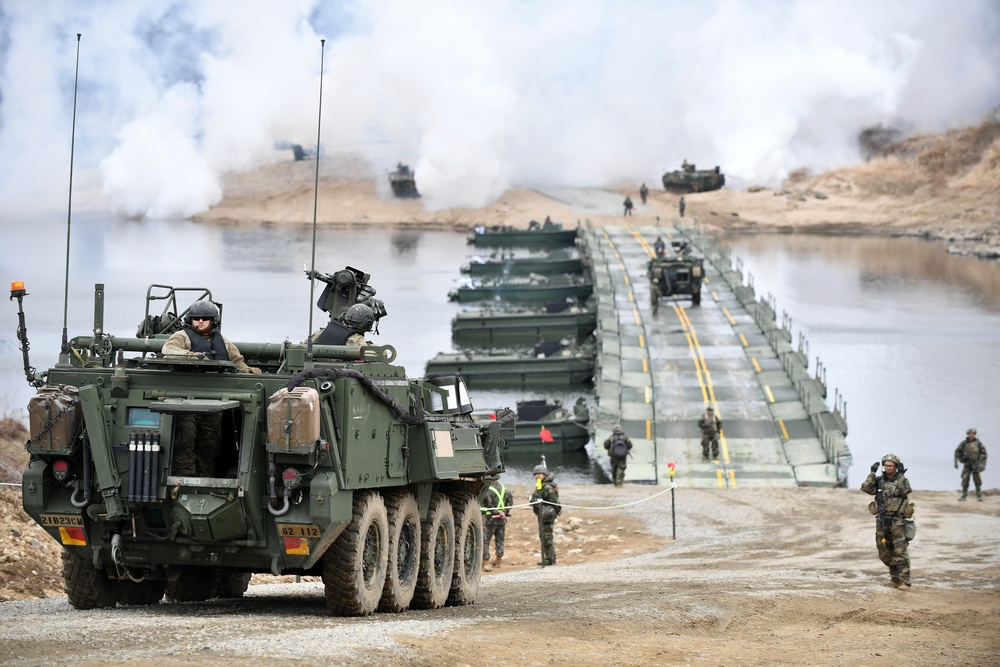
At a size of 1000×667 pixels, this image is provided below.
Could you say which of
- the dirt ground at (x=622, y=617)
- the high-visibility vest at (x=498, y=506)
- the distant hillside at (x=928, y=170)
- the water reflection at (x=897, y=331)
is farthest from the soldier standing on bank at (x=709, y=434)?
the distant hillside at (x=928, y=170)

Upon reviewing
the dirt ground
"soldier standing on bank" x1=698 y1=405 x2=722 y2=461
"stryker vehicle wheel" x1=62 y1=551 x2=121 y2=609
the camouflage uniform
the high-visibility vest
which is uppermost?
"soldier standing on bank" x1=698 y1=405 x2=722 y2=461

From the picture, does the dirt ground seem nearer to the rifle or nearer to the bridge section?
the rifle

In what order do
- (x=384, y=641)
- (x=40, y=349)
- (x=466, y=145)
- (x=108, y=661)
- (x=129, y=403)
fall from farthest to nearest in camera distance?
1. (x=466, y=145)
2. (x=40, y=349)
3. (x=129, y=403)
4. (x=384, y=641)
5. (x=108, y=661)

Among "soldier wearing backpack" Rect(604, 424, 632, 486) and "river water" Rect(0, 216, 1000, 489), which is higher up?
"river water" Rect(0, 216, 1000, 489)

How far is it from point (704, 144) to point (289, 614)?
11574 cm

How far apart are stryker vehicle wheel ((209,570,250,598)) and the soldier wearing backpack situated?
720 inches

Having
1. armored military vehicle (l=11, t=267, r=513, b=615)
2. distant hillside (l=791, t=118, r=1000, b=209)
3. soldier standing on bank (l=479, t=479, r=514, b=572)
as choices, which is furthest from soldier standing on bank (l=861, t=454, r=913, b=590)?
distant hillside (l=791, t=118, r=1000, b=209)

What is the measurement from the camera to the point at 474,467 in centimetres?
1753

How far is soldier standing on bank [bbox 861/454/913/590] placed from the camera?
18766 millimetres

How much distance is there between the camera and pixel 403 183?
11419 centimetres

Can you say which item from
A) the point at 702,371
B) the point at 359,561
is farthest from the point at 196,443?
the point at 702,371

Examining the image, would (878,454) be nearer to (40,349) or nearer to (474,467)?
(40,349)

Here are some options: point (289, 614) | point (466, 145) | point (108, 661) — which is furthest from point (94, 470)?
point (466, 145)

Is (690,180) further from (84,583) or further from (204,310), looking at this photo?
(84,583)
